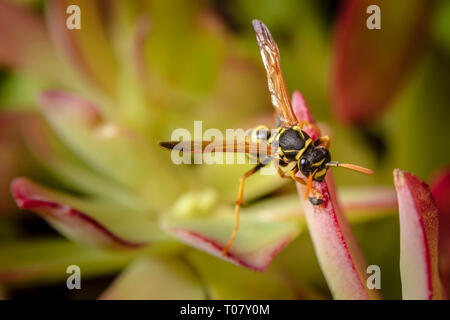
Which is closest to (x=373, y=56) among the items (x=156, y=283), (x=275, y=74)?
(x=275, y=74)

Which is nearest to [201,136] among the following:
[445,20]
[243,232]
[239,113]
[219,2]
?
[239,113]

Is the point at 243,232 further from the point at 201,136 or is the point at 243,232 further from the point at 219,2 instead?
the point at 219,2

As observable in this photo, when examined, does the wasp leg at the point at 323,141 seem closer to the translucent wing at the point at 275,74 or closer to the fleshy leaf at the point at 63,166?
the translucent wing at the point at 275,74

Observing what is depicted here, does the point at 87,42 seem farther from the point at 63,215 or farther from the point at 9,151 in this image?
the point at 63,215

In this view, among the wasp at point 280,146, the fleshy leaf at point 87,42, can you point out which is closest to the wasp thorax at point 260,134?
the wasp at point 280,146

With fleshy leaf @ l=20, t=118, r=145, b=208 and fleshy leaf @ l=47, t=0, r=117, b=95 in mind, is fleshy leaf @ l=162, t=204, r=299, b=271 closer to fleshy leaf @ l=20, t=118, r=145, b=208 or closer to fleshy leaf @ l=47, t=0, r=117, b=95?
fleshy leaf @ l=20, t=118, r=145, b=208

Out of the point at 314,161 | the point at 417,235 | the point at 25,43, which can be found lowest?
the point at 417,235
